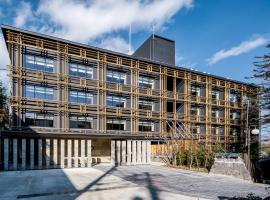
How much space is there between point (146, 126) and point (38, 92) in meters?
13.3

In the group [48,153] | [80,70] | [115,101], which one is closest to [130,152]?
[115,101]

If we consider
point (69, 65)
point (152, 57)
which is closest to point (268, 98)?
point (152, 57)

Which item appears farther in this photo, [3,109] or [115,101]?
[3,109]

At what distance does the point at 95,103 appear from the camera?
91.1 ft

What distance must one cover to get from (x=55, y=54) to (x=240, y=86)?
3008 centimetres

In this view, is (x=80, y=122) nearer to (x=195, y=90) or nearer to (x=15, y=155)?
(x=15, y=155)

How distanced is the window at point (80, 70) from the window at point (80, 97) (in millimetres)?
1949

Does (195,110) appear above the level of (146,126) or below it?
above

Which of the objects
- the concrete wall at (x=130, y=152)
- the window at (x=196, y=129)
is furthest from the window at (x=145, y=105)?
the window at (x=196, y=129)

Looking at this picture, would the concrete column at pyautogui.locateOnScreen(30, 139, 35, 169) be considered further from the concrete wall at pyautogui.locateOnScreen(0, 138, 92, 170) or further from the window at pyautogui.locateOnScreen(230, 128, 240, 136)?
the window at pyautogui.locateOnScreen(230, 128, 240, 136)

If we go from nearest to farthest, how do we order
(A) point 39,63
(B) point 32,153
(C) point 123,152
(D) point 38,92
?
(B) point 32,153 → (D) point 38,92 → (A) point 39,63 → (C) point 123,152

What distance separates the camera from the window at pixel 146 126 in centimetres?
3078

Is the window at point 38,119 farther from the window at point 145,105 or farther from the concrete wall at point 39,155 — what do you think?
the window at point 145,105

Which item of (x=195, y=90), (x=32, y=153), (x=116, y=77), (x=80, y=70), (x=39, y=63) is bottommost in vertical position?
(x=32, y=153)
